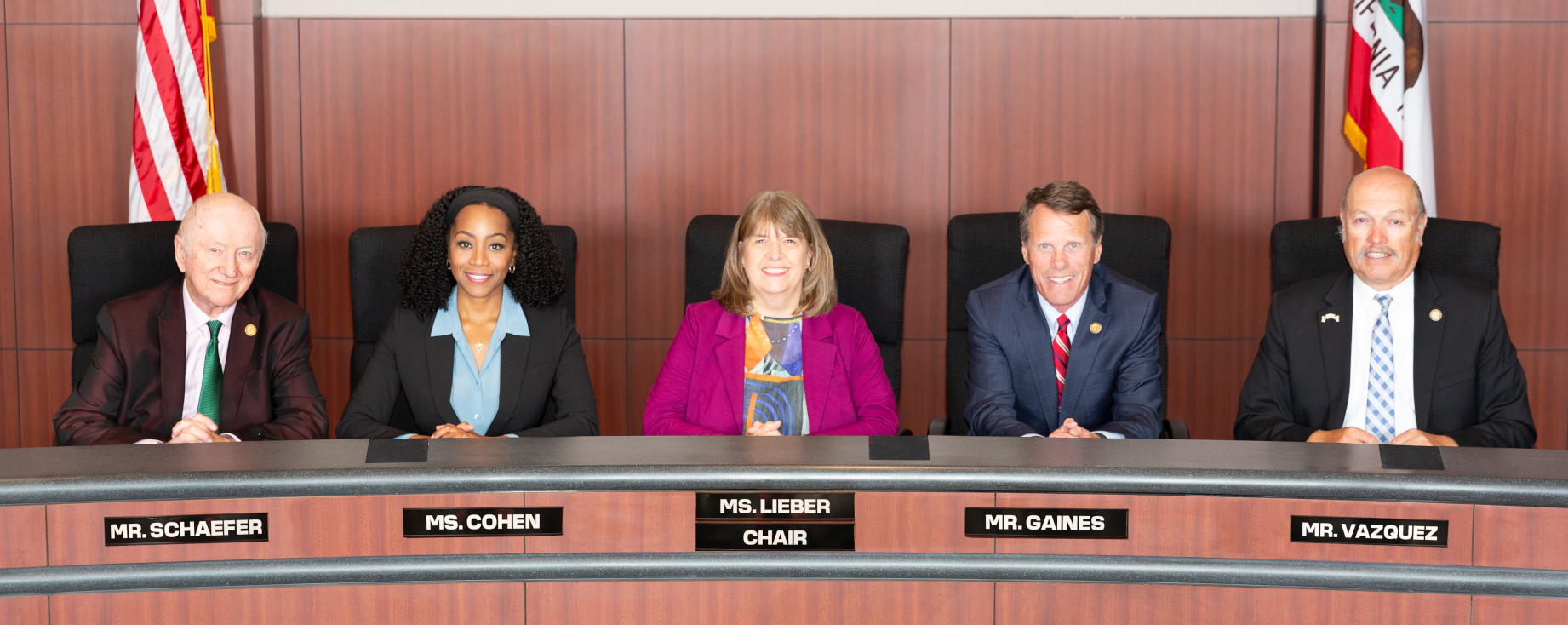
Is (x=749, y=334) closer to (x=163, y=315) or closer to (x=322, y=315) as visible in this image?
(x=163, y=315)

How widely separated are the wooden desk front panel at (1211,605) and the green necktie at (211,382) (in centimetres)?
181

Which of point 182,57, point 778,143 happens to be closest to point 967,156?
point 778,143

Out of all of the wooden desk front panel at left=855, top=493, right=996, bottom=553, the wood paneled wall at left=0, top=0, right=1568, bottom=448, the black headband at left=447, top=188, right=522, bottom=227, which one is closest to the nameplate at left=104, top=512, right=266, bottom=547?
the wooden desk front panel at left=855, top=493, right=996, bottom=553

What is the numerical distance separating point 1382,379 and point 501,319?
188cm

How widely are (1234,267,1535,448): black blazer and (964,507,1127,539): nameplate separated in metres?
0.98

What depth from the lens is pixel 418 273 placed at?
2.71 m

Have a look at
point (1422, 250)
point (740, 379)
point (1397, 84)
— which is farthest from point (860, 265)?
point (1397, 84)

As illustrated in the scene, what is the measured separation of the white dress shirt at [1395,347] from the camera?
2555 millimetres

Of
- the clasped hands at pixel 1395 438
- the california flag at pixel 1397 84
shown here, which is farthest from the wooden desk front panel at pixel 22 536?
the california flag at pixel 1397 84

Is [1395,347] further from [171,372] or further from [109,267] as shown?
[109,267]

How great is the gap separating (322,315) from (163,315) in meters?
1.26

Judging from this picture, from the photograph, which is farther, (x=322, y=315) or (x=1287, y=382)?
(x=322, y=315)

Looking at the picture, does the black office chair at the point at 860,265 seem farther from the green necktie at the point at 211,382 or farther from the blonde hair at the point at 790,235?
the green necktie at the point at 211,382

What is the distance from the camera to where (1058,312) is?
8.84 feet
